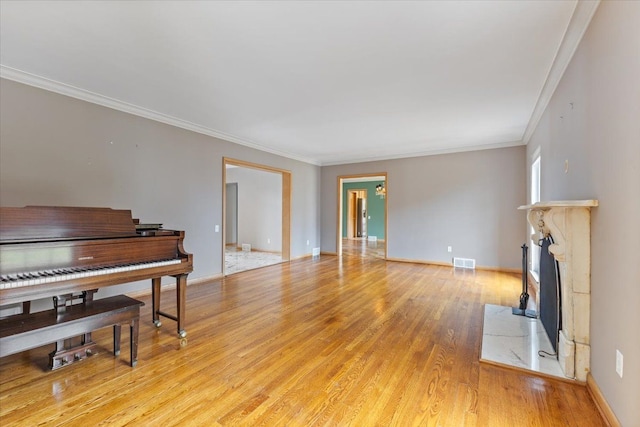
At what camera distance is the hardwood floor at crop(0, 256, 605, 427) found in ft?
5.50

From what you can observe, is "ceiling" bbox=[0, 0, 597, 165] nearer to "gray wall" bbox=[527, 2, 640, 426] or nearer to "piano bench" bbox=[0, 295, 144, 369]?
"gray wall" bbox=[527, 2, 640, 426]

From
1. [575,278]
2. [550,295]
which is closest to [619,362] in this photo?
[575,278]

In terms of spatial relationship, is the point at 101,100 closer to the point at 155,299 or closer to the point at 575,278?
the point at 155,299

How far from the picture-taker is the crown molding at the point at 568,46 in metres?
1.89

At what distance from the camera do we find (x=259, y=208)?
841 cm

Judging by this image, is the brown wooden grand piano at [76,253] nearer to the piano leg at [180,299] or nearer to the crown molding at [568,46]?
the piano leg at [180,299]

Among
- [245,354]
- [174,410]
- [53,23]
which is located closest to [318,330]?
[245,354]

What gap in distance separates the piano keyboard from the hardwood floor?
2.43 ft

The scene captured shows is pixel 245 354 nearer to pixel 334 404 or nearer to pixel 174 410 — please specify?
pixel 174 410

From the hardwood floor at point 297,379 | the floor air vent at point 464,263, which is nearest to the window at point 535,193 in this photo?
the floor air vent at point 464,263

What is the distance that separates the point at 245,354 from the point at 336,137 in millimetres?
4002

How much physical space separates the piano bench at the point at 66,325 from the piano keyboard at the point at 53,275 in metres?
0.29

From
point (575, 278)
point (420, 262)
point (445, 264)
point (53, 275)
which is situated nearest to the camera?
point (53, 275)

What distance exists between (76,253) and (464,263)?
20.7 ft
